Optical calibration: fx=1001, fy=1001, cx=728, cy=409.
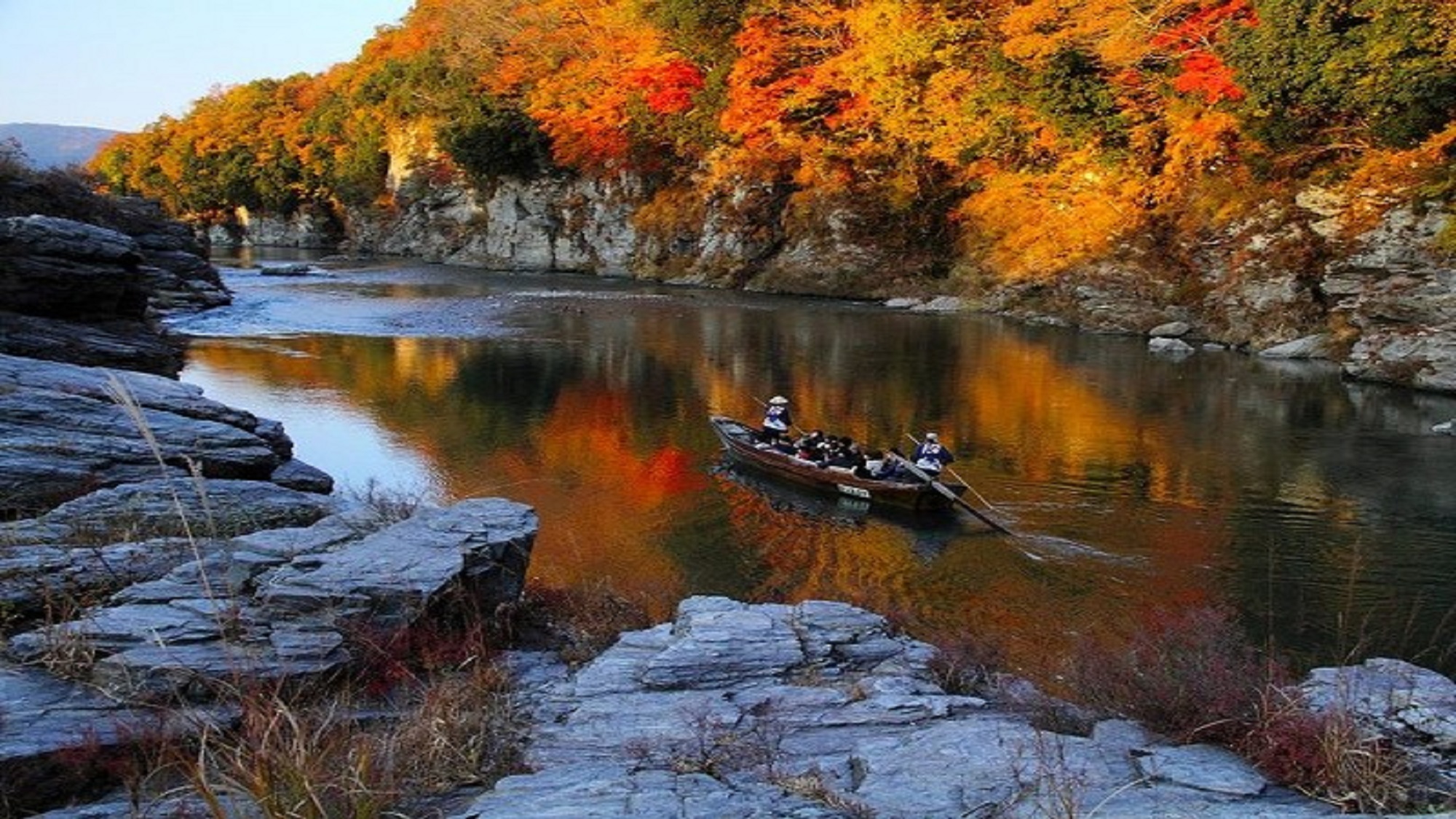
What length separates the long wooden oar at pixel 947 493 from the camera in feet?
46.1

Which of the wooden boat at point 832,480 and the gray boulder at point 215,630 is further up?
the gray boulder at point 215,630

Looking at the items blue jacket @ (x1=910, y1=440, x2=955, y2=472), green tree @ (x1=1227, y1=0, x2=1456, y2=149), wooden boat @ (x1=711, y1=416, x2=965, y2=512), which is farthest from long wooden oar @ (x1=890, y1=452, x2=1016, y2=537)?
green tree @ (x1=1227, y1=0, x2=1456, y2=149)

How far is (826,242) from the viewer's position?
142 feet

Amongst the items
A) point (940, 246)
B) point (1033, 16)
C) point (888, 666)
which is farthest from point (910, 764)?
point (940, 246)

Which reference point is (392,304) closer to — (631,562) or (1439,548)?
(631,562)

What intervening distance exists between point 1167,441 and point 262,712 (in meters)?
18.2

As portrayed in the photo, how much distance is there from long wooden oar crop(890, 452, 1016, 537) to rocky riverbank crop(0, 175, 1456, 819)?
6448 millimetres

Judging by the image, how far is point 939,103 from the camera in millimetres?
38344

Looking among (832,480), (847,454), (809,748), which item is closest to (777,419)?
(847,454)

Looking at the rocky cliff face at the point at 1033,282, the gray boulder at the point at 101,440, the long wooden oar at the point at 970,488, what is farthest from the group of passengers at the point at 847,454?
the rocky cliff face at the point at 1033,282

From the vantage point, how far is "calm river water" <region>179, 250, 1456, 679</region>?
455 inches

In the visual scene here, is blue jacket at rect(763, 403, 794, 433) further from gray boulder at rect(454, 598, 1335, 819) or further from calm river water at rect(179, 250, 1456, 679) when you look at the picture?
gray boulder at rect(454, 598, 1335, 819)

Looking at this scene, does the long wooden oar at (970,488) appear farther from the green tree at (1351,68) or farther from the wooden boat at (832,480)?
the green tree at (1351,68)

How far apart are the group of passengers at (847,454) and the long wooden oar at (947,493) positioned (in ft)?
0.17
